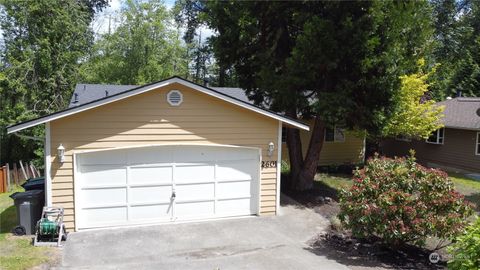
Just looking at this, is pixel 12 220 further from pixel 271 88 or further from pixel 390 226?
pixel 390 226

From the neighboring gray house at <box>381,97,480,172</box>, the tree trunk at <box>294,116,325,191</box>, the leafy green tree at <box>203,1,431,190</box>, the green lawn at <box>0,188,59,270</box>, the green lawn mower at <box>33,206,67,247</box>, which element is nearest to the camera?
the green lawn at <box>0,188,59,270</box>

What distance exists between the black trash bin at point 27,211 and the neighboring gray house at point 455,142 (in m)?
18.4

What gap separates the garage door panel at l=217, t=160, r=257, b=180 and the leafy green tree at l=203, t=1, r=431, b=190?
2.90m

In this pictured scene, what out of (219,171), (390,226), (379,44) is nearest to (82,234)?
(219,171)

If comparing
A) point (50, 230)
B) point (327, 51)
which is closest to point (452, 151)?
point (327, 51)

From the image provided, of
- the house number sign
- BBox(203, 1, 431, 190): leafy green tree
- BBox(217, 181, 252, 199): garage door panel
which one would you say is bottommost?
BBox(217, 181, 252, 199): garage door panel

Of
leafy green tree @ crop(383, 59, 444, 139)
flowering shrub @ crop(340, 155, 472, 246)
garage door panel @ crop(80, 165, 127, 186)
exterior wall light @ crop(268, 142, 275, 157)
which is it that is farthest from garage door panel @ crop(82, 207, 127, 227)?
leafy green tree @ crop(383, 59, 444, 139)

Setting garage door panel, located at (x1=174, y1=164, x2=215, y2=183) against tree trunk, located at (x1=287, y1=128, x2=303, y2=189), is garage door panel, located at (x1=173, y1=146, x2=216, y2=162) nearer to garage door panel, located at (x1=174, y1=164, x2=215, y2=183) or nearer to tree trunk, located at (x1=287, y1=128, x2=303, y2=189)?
garage door panel, located at (x1=174, y1=164, x2=215, y2=183)

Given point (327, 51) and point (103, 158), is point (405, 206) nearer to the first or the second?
point (327, 51)

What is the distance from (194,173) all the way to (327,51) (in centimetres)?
531

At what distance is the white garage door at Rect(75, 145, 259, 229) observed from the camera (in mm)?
10047

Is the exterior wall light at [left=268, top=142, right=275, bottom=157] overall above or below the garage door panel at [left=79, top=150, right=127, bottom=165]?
above

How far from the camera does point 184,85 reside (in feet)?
34.0

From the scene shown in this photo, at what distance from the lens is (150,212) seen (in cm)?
1061
